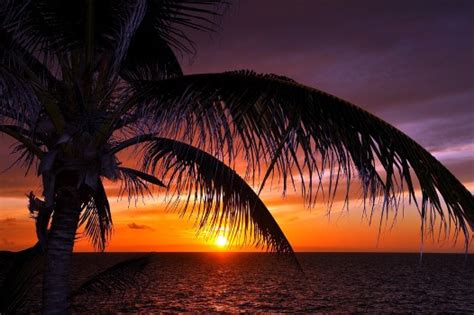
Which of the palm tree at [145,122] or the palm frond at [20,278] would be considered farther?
the palm frond at [20,278]

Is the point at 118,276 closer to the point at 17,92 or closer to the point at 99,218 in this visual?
the point at 99,218

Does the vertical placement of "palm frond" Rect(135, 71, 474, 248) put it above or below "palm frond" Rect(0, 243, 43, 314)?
above

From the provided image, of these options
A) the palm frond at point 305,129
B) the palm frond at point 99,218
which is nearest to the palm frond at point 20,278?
the palm frond at point 99,218

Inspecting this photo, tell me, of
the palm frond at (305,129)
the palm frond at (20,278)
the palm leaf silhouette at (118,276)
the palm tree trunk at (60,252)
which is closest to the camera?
the palm frond at (305,129)

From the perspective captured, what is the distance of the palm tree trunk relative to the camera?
21.4 ft

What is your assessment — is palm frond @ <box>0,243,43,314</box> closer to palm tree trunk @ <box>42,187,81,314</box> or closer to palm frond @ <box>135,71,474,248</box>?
palm tree trunk @ <box>42,187,81,314</box>

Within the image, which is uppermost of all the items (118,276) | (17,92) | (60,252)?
(17,92)

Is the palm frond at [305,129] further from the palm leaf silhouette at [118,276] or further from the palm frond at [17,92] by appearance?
the palm leaf silhouette at [118,276]

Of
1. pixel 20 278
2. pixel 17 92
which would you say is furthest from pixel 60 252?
pixel 17 92

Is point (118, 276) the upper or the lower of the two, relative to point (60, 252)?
lower

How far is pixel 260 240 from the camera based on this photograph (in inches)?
349

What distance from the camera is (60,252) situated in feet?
21.6

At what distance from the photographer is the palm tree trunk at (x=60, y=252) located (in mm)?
6535

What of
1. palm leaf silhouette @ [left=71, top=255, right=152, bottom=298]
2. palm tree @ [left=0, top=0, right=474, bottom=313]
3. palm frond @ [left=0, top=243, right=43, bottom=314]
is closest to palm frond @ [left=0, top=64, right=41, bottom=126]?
palm tree @ [left=0, top=0, right=474, bottom=313]
